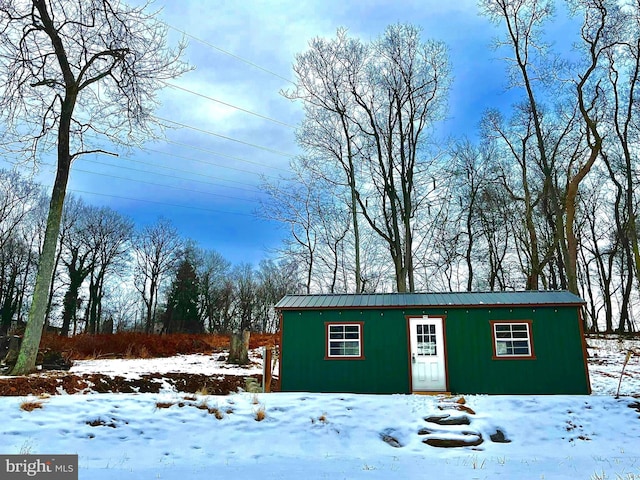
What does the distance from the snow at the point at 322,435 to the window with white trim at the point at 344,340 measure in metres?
2.27

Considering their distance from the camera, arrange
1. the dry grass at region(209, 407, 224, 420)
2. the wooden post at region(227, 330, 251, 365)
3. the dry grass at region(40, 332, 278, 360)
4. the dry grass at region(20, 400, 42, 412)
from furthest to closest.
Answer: the dry grass at region(40, 332, 278, 360) → the wooden post at region(227, 330, 251, 365) → the dry grass at region(209, 407, 224, 420) → the dry grass at region(20, 400, 42, 412)

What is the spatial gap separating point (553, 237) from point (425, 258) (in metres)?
6.94

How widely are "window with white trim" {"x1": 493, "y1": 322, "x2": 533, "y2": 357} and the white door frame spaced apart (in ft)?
4.57

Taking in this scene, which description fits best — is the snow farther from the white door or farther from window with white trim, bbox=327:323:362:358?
window with white trim, bbox=327:323:362:358

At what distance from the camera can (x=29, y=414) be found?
24.3 feet

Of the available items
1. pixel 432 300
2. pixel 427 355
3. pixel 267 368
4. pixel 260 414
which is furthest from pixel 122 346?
pixel 432 300

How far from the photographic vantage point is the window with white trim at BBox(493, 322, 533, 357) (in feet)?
37.7

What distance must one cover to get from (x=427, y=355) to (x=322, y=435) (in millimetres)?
4871

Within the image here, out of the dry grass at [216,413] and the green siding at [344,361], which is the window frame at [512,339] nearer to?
the green siding at [344,361]

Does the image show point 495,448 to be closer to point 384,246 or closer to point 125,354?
point 125,354

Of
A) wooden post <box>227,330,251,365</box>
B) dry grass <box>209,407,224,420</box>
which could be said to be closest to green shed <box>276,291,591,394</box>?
dry grass <box>209,407,224,420</box>

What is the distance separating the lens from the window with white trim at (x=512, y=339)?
11.5 meters

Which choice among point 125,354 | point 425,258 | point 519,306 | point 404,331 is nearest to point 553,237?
point 425,258

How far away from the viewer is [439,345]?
1177cm
